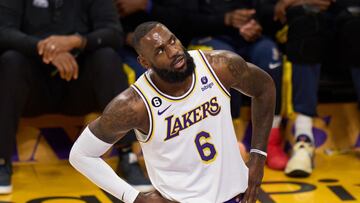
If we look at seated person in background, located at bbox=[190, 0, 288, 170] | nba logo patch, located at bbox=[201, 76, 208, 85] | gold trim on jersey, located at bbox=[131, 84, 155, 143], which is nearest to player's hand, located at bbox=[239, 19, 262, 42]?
seated person in background, located at bbox=[190, 0, 288, 170]

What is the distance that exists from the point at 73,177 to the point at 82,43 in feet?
2.73

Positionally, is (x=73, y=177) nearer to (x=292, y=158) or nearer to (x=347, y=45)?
(x=292, y=158)

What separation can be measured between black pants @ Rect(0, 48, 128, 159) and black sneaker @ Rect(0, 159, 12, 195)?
0.14 feet

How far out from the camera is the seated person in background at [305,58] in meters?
4.99

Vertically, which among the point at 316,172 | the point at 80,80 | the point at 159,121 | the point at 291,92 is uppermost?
the point at 159,121

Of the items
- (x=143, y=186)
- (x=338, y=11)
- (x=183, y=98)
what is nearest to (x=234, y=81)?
(x=183, y=98)

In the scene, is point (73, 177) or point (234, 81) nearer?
point (234, 81)

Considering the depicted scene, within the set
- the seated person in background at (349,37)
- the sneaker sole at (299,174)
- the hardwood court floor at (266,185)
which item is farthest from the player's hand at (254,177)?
the seated person in background at (349,37)

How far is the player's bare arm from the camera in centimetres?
323

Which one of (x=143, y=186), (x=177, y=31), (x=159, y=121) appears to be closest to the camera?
(x=159, y=121)

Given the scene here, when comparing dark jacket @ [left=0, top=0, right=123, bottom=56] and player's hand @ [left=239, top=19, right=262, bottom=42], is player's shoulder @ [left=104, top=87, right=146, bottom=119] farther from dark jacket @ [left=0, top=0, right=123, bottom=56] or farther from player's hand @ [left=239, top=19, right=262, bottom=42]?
player's hand @ [left=239, top=19, right=262, bottom=42]


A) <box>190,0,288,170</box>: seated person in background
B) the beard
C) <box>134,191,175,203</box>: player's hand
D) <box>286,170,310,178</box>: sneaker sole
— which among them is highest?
the beard

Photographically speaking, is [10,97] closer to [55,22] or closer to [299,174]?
[55,22]

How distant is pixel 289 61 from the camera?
5082 mm
